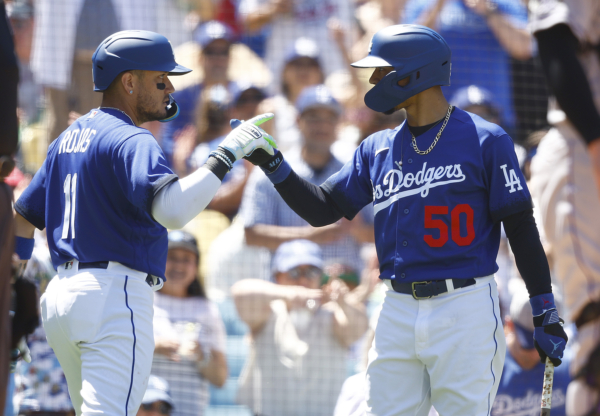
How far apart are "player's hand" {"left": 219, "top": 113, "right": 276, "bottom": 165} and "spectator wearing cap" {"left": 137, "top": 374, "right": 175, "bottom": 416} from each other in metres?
2.05

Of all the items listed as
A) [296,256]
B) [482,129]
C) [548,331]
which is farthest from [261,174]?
[548,331]

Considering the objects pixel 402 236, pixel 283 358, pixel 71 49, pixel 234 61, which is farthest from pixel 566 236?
pixel 71 49

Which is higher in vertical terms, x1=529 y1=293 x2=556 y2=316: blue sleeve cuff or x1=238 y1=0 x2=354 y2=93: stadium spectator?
x1=238 y1=0 x2=354 y2=93: stadium spectator

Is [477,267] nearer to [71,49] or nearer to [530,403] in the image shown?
[530,403]

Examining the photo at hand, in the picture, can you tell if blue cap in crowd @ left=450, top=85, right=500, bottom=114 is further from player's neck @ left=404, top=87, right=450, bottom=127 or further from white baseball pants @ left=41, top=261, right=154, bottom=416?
white baseball pants @ left=41, top=261, right=154, bottom=416

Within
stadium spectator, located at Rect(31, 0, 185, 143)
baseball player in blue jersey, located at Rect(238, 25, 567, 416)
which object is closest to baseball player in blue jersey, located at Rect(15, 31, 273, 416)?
baseball player in blue jersey, located at Rect(238, 25, 567, 416)

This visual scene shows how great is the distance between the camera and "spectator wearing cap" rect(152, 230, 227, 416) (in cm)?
495

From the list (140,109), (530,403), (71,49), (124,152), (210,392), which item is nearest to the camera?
(124,152)

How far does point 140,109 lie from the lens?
3055mm

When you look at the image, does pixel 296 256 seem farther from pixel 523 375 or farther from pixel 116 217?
pixel 116 217

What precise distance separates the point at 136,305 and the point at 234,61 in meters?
4.35

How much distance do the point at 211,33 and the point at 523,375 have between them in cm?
381

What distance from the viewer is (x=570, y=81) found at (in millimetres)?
4414

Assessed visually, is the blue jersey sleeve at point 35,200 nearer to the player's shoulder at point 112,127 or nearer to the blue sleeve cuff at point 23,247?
the blue sleeve cuff at point 23,247
